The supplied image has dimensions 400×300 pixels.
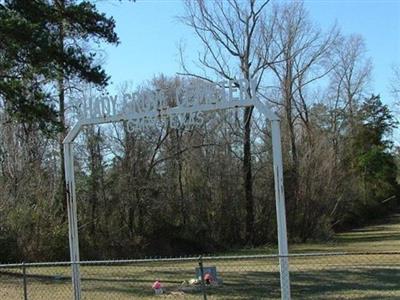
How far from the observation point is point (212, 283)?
13.4 m

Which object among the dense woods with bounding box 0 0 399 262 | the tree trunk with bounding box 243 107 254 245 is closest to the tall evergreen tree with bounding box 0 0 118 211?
the dense woods with bounding box 0 0 399 262

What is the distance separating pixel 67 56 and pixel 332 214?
33399mm

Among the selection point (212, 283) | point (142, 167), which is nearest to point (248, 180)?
point (142, 167)

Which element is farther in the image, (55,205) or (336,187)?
(336,187)

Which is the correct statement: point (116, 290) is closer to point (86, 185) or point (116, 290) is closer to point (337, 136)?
point (86, 185)

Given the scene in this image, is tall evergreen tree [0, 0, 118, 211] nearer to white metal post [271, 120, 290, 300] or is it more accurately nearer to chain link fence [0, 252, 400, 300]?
chain link fence [0, 252, 400, 300]

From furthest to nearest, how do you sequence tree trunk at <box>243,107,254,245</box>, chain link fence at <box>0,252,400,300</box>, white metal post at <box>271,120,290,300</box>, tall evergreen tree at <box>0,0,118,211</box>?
tree trunk at <box>243,107,254,245</box>
tall evergreen tree at <box>0,0,118,211</box>
chain link fence at <box>0,252,400,300</box>
white metal post at <box>271,120,290,300</box>

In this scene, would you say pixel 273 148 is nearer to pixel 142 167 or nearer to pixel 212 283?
pixel 212 283

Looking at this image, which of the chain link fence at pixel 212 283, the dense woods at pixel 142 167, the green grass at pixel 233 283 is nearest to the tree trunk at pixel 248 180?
the dense woods at pixel 142 167

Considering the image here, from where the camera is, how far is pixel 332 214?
152 feet

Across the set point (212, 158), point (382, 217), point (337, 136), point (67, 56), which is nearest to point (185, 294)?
point (67, 56)

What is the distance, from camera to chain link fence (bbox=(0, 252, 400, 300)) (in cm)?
1209

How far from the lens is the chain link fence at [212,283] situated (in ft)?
39.7

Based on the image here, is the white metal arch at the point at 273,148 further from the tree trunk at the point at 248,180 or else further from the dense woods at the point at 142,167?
the tree trunk at the point at 248,180
